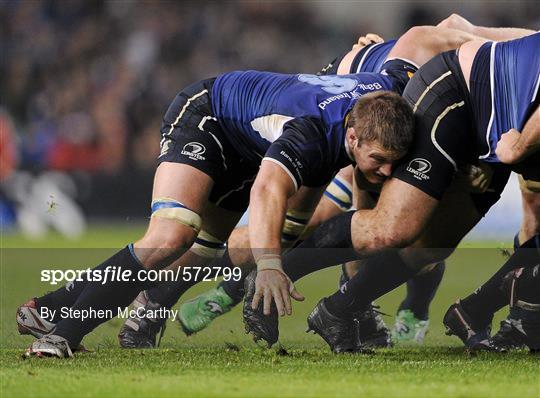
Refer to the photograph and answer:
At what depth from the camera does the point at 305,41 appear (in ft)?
68.4

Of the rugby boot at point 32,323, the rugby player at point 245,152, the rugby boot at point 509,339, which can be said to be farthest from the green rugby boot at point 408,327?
the rugby boot at point 32,323

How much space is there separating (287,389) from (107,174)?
14144mm

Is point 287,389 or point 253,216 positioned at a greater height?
point 253,216

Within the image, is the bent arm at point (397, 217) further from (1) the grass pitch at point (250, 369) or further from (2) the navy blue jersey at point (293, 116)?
(1) the grass pitch at point (250, 369)

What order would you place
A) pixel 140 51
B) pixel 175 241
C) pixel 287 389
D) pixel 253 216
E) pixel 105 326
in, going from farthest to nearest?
pixel 140 51
pixel 105 326
pixel 175 241
pixel 253 216
pixel 287 389

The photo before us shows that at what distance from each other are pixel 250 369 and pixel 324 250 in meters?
1.15

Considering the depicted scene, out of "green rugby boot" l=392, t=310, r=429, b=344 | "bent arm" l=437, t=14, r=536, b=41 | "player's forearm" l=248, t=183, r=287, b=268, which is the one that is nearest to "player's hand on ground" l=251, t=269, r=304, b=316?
"player's forearm" l=248, t=183, r=287, b=268

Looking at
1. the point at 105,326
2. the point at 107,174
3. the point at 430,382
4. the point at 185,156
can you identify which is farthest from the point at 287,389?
the point at 107,174

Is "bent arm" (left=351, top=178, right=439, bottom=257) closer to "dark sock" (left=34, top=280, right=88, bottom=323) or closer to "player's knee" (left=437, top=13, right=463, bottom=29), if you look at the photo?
"dark sock" (left=34, top=280, right=88, bottom=323)

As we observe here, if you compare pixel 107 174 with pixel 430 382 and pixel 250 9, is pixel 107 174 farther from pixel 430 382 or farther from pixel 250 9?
pixel 430 382

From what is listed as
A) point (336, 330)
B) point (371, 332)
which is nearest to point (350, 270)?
point (371, 332)

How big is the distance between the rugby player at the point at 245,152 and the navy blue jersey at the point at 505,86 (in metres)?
0.52

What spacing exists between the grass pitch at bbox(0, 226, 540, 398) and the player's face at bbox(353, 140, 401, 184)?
3.39 feet

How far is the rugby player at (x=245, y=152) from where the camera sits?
6.27 meters
